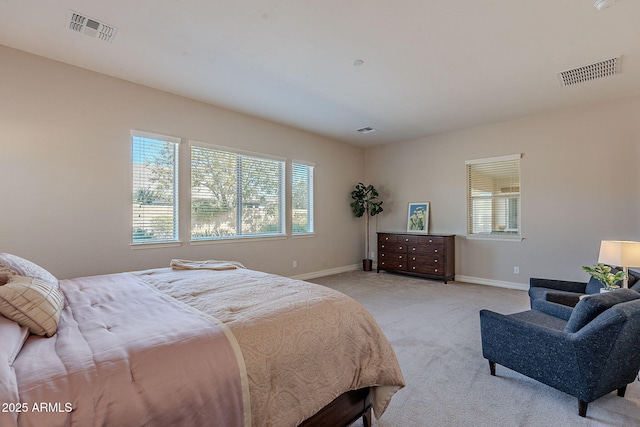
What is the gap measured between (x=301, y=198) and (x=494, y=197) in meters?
3.56

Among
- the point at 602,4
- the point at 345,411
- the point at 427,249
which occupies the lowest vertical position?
the point at 345,411

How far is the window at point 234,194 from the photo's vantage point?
4.32 metres

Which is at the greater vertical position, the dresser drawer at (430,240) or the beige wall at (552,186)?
the beige wall at (552,186)

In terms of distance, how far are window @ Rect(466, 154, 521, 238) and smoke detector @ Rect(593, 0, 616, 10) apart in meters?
3.02

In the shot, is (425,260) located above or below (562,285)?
below

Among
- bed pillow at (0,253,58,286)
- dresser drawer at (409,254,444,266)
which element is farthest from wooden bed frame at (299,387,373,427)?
dresser drawer at (409,254,444,266)

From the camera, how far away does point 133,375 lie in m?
0.97

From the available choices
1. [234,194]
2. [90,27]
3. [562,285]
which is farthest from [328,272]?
[90,27]

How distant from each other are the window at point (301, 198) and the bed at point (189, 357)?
3.73 meters

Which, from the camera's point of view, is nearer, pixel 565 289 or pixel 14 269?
pixel 14 269

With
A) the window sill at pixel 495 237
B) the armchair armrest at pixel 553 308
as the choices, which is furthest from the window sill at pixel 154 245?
the window sill at pixel 495 237

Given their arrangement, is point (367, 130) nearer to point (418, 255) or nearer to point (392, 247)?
point (392, 247)

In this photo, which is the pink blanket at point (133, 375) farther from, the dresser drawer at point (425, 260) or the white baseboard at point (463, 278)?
the dresser drawer at point (425, 260)

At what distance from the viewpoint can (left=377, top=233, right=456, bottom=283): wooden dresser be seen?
543 centimetres
